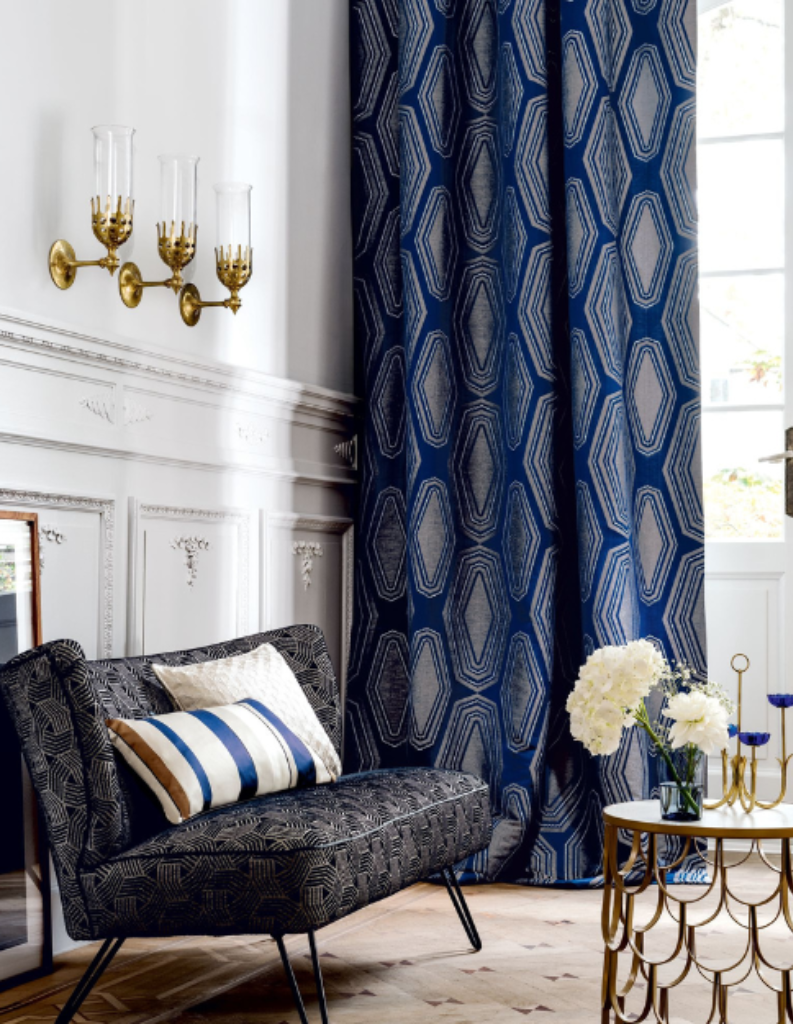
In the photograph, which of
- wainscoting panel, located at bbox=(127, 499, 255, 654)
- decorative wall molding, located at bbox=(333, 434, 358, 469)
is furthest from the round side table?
decorative wall molding, located at bbox=(333, 434, 358, 469)

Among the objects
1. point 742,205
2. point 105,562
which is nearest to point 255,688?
point 105,562

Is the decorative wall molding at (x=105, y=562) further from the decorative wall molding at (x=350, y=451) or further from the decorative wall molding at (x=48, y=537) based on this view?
the decorative wall molding at (x=350, y=451)

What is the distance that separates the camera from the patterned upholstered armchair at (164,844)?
2107mm

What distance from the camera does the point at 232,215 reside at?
121 inches

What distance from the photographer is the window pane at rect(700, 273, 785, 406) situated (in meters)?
3.87

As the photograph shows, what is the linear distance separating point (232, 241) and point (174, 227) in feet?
0.69

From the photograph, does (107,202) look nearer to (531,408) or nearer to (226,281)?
(226,281)

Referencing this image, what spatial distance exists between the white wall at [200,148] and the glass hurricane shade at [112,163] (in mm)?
82

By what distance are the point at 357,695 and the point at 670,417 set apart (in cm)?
119

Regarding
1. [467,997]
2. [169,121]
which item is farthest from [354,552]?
[467,997]

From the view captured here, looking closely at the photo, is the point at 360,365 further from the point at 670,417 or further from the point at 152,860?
the point at 152,860

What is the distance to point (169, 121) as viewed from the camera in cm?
311

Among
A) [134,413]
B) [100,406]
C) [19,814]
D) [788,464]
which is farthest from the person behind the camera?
[788,464]

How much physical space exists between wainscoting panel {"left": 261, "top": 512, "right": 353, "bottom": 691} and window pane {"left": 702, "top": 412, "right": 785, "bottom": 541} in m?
1.09
